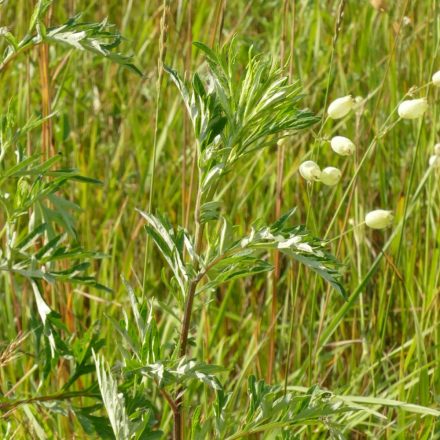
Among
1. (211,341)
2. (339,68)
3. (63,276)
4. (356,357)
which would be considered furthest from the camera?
(339,68)

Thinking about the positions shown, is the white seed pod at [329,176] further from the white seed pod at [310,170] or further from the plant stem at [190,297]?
the plant stem at [190,297]

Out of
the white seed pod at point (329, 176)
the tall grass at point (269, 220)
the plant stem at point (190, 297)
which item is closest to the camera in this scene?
the plant stem at point (190, 297)

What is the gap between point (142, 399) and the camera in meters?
1.29

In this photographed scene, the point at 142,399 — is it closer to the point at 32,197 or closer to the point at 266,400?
A: the point at 266,400

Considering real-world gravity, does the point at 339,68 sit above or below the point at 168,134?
above

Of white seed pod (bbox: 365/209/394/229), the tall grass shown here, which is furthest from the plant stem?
white seed pod (bbox: 365/209/394/229)

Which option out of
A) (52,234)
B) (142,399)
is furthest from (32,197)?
(142,399)

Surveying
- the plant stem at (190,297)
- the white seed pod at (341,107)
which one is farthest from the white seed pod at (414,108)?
the plant stem at (190,297)

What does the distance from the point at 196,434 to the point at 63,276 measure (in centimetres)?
32

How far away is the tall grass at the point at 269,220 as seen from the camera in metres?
1.89

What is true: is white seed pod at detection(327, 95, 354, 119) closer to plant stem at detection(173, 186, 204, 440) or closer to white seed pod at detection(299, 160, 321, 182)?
white seed pod at detection(299, 160, 321, 182)

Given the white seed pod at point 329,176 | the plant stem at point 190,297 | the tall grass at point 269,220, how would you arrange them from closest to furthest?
the plant stem at point 190,297
the white seed pod at point 329,176
the tall grass at point 269,220

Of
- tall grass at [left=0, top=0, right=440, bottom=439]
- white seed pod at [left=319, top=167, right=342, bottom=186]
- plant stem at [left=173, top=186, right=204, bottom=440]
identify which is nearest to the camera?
plant stem at [left=173, top=186, right=204, bottom=440]

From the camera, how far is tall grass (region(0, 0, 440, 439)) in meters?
1.89
